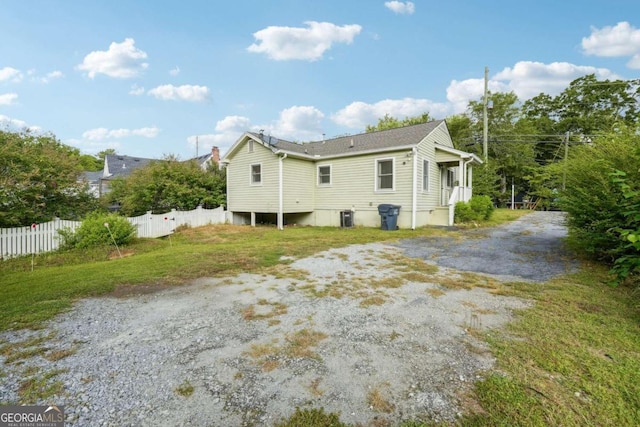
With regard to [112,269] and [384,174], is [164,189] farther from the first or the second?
[384,174]

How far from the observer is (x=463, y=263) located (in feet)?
20.7

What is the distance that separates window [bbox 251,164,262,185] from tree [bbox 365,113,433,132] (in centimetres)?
2299

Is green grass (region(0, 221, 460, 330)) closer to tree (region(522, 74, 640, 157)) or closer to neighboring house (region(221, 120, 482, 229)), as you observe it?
neighboring house (region(221, 120, 482, 229))

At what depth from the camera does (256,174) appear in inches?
570

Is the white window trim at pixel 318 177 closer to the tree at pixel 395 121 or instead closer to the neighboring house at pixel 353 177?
the neighboring house at pixel 353 177

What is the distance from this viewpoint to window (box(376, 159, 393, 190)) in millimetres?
12562

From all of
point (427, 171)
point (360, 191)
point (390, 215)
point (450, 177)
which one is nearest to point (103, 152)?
point (360, 191)

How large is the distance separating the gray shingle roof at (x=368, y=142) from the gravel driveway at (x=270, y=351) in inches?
347

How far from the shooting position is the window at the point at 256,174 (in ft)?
47.0

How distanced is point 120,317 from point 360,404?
3210 millimetres

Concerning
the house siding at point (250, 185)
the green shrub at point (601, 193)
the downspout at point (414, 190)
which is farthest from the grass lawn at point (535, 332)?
the house siding at point (250, 185)

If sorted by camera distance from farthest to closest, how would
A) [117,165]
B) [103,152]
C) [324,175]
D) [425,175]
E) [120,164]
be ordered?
[103,152]
[120,164]
[117,165]
[324,175]
[425,175]

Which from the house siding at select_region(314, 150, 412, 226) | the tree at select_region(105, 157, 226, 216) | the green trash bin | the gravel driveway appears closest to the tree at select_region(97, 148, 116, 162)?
the tree at select_region(105, 157, 226, 216)

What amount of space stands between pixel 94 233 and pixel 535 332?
1062 cm
